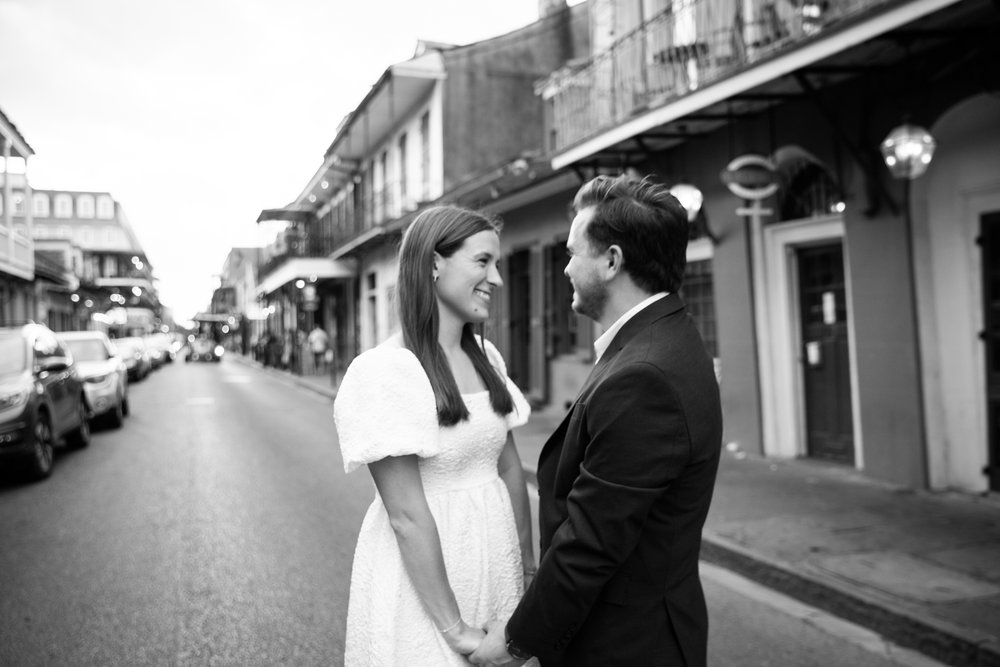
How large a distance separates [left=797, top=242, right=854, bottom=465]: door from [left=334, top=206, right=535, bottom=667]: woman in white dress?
7.55m

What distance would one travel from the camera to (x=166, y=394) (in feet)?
71.9

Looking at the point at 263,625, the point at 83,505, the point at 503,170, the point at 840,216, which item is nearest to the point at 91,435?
the point at 83,505

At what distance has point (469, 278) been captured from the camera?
2004 mm

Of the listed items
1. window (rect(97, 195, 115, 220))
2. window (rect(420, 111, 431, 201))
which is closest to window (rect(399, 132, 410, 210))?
window (rect(420, 111, 431, 201))

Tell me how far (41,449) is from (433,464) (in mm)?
8489

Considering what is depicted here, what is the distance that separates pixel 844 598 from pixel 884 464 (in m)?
3.52

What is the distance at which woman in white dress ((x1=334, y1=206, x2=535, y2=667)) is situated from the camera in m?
1.89

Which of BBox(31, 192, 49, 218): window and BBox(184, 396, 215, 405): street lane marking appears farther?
BBox(31, 192, 49, 218): window

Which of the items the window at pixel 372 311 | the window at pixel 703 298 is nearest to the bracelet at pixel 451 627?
the window at pixel 703 298

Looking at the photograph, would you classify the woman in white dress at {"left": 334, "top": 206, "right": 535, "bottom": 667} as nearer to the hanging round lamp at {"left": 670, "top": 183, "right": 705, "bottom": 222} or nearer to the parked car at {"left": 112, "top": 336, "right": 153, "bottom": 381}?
the hanging round lamp at {"left": 670, "top": 183, "right": 705, "bottom": 222}

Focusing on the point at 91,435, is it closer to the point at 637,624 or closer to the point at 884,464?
the point at 884,464

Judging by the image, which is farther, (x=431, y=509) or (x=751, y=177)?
(x=751, y=177)

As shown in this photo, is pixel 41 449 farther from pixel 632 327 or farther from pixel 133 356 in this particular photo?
pixel 133 356

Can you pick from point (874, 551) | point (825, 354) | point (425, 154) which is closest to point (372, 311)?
point (425, 154)
